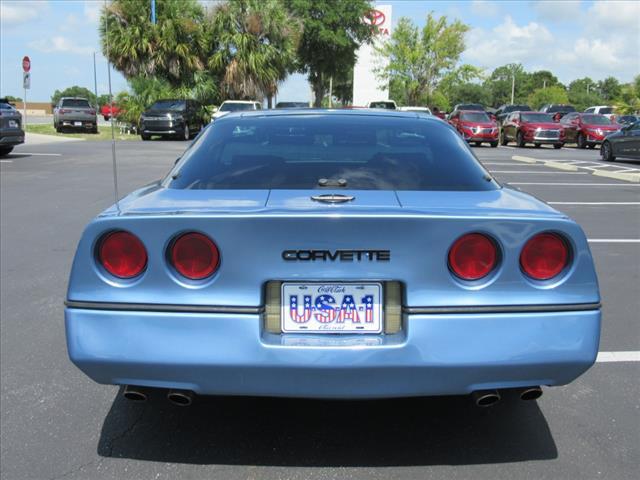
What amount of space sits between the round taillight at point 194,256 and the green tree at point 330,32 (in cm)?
4317

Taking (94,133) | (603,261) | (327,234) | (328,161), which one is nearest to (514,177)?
→ (603,261)

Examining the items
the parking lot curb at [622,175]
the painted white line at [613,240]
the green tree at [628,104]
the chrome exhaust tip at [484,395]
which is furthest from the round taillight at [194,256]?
the green tree at [628,104]

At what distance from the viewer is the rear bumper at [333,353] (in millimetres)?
2568

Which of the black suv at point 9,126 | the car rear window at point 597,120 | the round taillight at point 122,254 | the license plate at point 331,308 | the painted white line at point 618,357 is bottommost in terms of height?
the painted white line at point 618,357

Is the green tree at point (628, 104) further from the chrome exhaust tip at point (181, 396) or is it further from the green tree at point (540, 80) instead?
the green tree at point (540, 80)

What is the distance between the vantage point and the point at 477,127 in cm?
2831

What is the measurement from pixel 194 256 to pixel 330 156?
137 cm

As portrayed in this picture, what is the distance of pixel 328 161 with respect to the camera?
3680mm

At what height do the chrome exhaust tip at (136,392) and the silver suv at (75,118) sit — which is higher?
the silver suv at (75,118)

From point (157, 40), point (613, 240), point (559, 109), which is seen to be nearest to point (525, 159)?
point (613, 240)

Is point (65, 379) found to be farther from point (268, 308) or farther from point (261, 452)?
point (268, 308)

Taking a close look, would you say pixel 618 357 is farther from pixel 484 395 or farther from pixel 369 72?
pixel 369 72

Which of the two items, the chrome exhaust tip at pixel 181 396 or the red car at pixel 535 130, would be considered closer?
the chrome exhaust tip at pixel 181 396

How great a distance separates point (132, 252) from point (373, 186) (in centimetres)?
121
